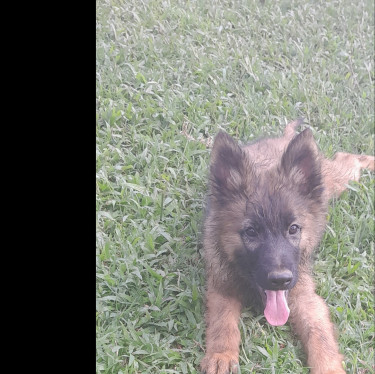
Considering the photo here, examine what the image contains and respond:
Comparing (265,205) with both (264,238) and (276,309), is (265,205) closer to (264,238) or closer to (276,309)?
(264,238)

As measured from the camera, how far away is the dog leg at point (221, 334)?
2.44 m

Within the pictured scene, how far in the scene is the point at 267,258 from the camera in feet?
7.75

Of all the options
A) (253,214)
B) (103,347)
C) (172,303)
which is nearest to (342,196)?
(253,214)

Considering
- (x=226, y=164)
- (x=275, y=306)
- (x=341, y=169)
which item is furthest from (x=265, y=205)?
(x=341, y=169)

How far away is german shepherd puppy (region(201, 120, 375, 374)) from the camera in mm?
2432

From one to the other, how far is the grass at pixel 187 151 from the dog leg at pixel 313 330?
0.05 m

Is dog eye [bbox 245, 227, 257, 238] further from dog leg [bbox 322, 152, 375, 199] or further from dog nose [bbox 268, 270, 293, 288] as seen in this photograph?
dog leg [bbox 322, 152, 375, 199]

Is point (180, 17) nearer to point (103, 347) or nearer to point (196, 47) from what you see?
point (196, 47)

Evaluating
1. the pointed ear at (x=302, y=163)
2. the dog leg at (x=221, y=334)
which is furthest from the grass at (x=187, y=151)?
the pointed ear at (x=302, y=163)

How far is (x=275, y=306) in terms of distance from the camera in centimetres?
243

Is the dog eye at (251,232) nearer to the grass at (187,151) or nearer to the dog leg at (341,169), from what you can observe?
the grass at (187,151)

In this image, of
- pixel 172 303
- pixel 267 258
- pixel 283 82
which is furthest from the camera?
pixel 283 82
